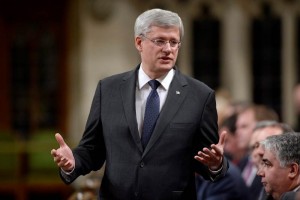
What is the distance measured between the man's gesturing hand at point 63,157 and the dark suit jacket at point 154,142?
4 cm

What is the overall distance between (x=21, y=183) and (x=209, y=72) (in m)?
2.66

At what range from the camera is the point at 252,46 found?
1300 centimetres

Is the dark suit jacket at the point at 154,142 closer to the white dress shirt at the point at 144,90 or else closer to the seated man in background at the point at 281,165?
the white dress shirt at the point at 144,90

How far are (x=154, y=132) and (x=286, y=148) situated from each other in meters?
0.60

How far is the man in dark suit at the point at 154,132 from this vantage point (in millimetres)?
4496

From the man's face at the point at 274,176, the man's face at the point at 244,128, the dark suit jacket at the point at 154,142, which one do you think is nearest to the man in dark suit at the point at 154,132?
the dark suit jacket at the point at 154,142

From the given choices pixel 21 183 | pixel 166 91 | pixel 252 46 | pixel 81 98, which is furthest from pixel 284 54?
pixel 166 91

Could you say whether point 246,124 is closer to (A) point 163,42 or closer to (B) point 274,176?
(B) point 274,176

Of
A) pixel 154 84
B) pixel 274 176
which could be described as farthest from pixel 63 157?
pixel 274 176

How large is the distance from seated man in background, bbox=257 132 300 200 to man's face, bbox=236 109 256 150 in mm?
2925

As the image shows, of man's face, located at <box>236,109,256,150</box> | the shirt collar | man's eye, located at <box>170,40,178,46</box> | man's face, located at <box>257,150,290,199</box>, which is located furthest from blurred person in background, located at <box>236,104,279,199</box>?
man's eye, located at <box>170,40,178,46</box>

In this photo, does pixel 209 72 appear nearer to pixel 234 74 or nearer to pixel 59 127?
pixel 234 74

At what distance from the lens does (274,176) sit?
4.70m

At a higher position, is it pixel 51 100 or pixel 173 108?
pixel 173 108
